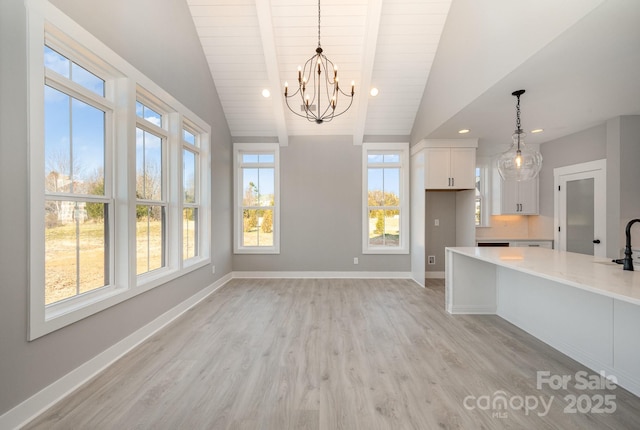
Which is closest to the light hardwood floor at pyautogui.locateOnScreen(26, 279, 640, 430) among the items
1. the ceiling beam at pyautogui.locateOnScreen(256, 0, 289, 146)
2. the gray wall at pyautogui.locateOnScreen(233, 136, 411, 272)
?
the gray wall at pyautogui.locateOnScreen(233, 136, 411, 272)

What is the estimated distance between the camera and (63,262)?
1996mm

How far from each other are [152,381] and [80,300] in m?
0.86

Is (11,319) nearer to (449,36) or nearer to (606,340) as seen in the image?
(606,340)

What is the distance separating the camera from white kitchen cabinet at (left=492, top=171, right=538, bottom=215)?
4.94 metres

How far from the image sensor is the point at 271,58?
12.5ft

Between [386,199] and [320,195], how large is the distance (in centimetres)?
133

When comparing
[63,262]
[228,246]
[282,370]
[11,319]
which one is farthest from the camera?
[228,246]

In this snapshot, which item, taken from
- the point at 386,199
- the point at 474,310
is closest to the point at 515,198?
the point at 386,199

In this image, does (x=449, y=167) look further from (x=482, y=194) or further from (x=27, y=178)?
(x=27, y=178)

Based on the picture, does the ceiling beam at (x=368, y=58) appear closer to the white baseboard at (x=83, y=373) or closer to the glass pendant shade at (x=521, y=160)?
the glass pendant shade at (x=521, y=160)

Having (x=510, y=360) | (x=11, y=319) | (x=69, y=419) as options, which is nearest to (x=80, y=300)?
(x=11, y=319)

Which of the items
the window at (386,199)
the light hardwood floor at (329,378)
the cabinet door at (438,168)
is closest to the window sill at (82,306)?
the light hardwood floor at (329,378)

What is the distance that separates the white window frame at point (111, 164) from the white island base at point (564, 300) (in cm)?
342

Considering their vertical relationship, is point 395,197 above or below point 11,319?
above
